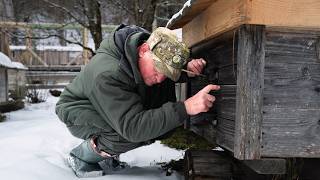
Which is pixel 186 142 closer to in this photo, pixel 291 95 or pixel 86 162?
pixel 86 162

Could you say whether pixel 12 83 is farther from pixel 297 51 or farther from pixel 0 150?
pixel 297 51

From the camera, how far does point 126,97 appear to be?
7.83ft

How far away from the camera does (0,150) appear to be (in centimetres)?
373

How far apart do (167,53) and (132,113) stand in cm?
40

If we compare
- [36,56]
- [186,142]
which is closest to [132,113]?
[186,142]

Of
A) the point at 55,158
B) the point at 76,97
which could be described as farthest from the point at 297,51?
the point at 55,158

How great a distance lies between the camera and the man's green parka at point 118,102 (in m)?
2.35

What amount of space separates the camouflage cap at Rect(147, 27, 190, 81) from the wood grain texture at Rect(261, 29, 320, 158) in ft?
1.86

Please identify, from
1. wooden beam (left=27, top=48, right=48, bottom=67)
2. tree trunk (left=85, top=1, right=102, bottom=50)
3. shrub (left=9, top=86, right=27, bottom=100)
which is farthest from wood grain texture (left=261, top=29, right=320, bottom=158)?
wooden beam (left=27, top=48, right=48, bottom=67)

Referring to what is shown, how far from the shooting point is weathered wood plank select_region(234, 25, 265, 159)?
6.65 ft

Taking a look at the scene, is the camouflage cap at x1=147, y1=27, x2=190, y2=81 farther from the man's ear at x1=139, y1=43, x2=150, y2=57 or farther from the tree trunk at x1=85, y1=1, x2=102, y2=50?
the tree trunk at x1=85, y1=1, x2=102, y2=50

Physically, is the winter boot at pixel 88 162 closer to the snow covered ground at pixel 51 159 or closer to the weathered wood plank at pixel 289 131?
the snow covered ground at pixel 51 159

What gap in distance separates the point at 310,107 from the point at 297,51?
296mm

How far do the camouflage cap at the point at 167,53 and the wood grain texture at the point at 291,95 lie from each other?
0.57m
